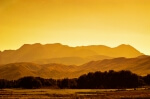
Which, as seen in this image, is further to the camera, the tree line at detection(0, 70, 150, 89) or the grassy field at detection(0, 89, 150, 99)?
the tree line at detection(0, 70, 150, 89)

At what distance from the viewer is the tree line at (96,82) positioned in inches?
2963

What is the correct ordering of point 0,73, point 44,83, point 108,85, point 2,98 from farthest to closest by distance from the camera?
point 0,73
point 44,83
point 108,85
point 2,98

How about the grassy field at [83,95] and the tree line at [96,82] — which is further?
the tree line at [96,82]

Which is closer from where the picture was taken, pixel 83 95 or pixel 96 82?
pixel 83 95

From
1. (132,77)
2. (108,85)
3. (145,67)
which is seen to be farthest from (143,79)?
(145,67)

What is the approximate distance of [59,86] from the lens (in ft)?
260

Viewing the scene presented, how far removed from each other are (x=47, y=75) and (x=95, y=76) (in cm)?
7867

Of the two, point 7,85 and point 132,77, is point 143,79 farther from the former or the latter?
point 7,85

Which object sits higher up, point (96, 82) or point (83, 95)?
point (96, 82)

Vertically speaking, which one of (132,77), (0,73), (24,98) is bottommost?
(24,98)

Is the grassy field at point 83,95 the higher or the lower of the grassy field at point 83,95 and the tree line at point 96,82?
the lower

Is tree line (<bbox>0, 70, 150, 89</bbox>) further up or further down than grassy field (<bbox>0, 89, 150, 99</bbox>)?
further up

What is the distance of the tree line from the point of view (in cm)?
7525

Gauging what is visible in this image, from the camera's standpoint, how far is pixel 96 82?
77.0 m
